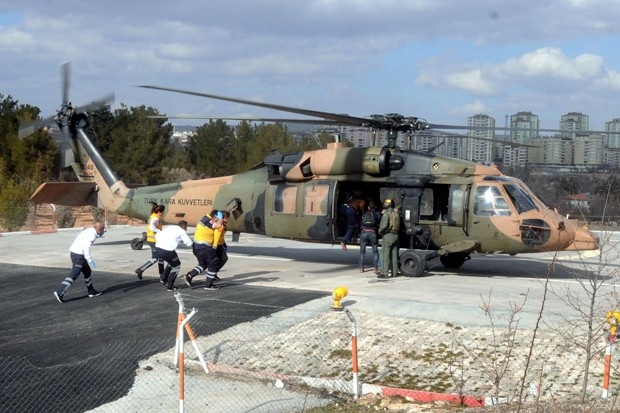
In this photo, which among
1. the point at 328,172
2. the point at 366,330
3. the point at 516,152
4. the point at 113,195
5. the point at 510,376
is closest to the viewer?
the point at 510,376

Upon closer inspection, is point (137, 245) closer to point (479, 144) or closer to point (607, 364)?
point (607, 364)

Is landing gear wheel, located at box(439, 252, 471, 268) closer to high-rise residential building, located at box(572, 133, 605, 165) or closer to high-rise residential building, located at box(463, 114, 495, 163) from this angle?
high-rise residential building, located at box(463, 114, 495, 163)

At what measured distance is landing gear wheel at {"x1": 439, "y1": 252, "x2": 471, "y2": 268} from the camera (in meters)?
17.7

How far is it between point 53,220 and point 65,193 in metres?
12.9

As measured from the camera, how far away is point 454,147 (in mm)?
28359

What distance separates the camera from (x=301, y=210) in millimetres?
17109

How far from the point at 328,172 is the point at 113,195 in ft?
24.0

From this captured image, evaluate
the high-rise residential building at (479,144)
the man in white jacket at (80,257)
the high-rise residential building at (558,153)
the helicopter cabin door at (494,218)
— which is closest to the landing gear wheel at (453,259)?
the helicopter cabin door at (494,218)

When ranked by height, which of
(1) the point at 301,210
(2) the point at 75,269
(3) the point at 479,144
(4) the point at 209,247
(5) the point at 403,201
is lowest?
(2) the point at 75,269

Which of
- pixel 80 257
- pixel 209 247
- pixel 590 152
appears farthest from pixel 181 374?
pixel 590 152

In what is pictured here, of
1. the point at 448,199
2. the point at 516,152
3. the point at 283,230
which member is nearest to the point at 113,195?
the point at 283,230

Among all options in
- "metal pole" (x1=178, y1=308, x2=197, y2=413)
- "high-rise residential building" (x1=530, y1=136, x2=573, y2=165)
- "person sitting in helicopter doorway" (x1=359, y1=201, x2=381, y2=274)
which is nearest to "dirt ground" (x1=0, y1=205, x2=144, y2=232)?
"person sitting in helicopter doorway" (x1=359, y1=201, x2=381, y2=274)

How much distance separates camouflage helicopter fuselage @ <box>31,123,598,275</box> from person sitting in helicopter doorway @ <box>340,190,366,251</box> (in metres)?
0.15

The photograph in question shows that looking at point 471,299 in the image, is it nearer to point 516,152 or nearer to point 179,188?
point 179,188
